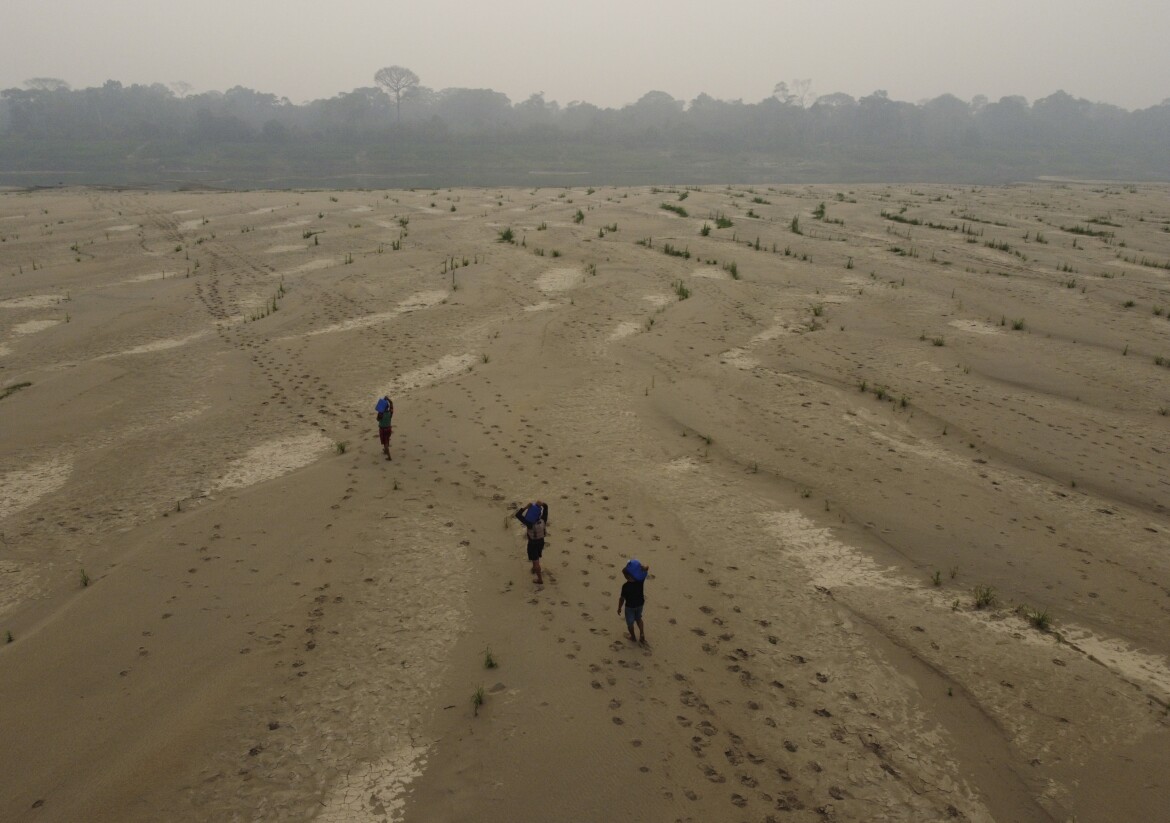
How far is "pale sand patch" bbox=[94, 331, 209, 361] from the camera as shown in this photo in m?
15.7

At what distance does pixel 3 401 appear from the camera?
13.3 metres

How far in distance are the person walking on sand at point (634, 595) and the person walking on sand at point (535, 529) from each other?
1286 millimetres

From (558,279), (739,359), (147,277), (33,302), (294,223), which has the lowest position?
(739,359)

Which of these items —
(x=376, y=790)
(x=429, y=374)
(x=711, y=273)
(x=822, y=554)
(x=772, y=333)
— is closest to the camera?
(x=376, y=790)

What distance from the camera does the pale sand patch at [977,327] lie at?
17.0m

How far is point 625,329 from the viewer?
56.6 feet

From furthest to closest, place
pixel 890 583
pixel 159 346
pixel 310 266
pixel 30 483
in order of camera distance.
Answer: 1. pixel 310 266
2. pixel 159 346
3. pixel 30 483
4. pixel 890 583

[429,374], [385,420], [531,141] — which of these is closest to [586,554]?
[385,420]

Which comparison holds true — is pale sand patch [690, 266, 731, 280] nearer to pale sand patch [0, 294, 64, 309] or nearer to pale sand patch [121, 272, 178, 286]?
pale sand patch [121, 272, 178, 286]

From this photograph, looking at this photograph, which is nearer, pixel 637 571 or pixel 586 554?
pixel 637 571

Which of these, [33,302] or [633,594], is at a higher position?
[33,302]

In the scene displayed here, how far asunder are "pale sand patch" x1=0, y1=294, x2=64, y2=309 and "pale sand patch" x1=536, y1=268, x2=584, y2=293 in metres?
13.6

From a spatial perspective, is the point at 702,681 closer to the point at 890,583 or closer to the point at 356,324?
the point at 890,583

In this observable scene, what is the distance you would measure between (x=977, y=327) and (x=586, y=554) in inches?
540
